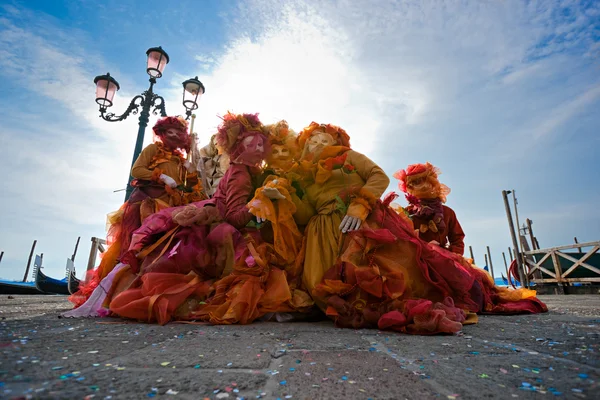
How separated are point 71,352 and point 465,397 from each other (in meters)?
1.23

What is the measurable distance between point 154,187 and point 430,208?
3.42 m

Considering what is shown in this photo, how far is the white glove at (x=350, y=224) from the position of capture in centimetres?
238

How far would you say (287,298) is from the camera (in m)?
2.26

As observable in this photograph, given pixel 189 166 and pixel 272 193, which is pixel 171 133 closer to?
pixel 189 166

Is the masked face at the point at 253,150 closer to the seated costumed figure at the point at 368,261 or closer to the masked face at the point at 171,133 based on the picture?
the seated costumed figure at the point at 368,261

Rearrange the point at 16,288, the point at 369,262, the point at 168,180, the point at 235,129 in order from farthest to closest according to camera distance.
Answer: the point at 16,288, the point at 168,180, the point at 235,129, the point at 369,262

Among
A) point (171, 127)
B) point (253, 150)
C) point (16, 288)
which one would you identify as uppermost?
point (171, 127)

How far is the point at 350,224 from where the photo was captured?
240cm

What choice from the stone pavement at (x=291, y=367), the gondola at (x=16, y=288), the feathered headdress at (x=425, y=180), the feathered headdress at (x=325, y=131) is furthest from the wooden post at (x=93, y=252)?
the gondola at (x=16, y=288)

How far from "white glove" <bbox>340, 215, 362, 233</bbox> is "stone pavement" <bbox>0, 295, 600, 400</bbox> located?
0.99 m

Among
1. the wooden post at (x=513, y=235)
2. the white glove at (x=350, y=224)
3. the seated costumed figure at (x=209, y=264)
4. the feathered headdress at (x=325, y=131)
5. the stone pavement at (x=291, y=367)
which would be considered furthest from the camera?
the wooden post at (x=513, y=235)

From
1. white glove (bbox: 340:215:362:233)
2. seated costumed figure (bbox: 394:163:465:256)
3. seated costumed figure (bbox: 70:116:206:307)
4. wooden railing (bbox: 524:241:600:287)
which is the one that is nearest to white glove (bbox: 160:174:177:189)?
seated costumed figure (bbox: 70:116:206:307)

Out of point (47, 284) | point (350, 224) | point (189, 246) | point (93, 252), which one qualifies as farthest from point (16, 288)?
point (350, 224)

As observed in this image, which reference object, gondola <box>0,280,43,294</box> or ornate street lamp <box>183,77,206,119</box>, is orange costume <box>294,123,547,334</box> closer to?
ornate street lamp <box>183,77,206,119</box>
